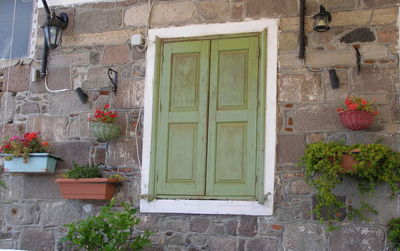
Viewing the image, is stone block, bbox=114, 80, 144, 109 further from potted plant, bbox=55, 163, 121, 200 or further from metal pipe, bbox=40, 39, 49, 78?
metal pipe, bbox=40, 39, 49, 78

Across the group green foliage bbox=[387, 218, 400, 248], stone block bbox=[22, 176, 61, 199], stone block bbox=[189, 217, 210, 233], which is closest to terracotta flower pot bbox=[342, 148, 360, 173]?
green foliage bbox=[387, 218, 400, 248]

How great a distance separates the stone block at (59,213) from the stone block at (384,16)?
317 centimetres

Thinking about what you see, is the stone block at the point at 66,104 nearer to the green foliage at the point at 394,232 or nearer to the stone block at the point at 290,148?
the stone block at the point at 290,148

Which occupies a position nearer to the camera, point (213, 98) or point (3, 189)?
point (213, 98)

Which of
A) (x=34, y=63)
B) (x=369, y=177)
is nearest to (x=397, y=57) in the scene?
(x=369, y=177)

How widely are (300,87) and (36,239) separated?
282 cm

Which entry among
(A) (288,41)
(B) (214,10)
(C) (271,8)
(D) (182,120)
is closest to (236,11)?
(B) (214,10)

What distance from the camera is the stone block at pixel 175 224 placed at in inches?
223

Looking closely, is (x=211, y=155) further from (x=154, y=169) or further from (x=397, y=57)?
(x=397, y=57)

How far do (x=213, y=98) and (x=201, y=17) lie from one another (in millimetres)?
839

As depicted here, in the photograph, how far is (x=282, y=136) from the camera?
18.5ft

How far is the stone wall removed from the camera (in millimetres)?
5426

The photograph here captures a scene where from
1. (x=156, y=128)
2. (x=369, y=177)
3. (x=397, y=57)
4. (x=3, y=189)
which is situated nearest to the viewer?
(x=369, y=177)

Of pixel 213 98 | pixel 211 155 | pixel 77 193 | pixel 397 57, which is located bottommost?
pixel 77 193
